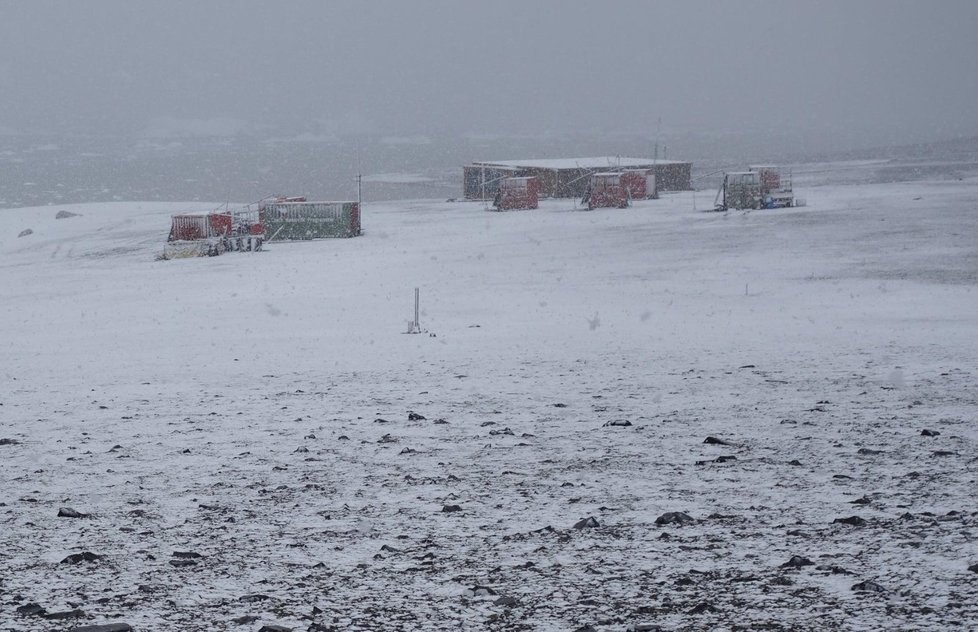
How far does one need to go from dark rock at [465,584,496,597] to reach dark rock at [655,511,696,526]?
188 centimetres

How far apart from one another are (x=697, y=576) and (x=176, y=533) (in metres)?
3.84

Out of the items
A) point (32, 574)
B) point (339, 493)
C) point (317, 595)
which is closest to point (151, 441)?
point (339, 493)

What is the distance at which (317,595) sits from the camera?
6609 mm

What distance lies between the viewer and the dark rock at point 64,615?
6.18 meters

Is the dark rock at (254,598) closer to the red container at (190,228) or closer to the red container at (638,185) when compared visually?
the red container at (190,228)

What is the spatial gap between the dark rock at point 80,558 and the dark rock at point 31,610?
888 mm

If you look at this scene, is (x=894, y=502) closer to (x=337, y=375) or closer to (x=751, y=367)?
(x=751, y=367)

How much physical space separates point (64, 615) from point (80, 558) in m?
1.15

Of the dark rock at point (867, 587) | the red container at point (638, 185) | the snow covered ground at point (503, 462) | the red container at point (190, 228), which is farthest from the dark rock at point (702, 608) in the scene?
the red container at point (638, 185)

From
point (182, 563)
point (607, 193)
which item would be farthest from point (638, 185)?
point (182, 563)

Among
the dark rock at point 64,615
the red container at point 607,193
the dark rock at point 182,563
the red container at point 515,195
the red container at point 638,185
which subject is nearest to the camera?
the dark rock at point 64,615

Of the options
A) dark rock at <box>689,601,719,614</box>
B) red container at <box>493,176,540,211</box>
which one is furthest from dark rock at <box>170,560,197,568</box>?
red container at <box>493,176,540,211</box>

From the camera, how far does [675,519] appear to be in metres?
8.14

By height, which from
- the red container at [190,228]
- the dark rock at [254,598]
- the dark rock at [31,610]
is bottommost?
the dark rock at [254,598]
